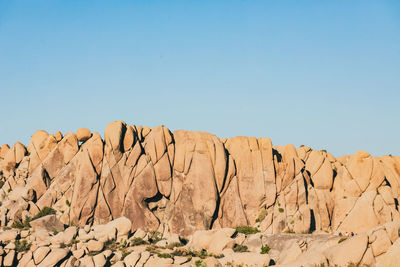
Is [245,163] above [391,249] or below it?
above

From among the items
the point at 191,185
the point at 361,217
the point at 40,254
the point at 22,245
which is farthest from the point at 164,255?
the point at 361,217

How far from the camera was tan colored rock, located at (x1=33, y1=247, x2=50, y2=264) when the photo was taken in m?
59.8

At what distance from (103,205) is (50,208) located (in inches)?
381

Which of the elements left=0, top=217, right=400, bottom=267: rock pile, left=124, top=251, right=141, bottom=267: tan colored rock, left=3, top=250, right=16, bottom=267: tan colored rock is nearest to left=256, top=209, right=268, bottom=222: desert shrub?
left=0, top=217, right=400, bottom=267: rock pile

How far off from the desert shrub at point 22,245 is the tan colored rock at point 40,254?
4.17m

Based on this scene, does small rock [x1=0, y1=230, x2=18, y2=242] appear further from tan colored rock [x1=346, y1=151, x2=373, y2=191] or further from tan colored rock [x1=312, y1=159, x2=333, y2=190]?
tan colored rock [x1=346, y1=151, x2=373, y2=191]

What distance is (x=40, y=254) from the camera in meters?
60.3

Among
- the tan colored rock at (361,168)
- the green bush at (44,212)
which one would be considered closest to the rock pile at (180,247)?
the green bush at (44,212)

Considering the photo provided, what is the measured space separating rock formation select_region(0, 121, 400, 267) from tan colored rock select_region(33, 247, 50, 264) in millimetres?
12550

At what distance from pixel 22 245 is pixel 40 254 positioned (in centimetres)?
650

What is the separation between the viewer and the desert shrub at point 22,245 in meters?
63.8

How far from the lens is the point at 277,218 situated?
75.2 metres

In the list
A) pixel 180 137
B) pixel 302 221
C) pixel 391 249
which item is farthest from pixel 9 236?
pixel 391 249

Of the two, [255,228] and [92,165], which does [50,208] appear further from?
[255,228]
